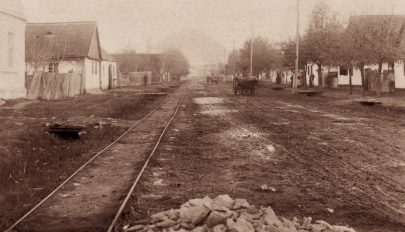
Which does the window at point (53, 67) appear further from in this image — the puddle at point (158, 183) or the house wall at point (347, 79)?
the puddle at point (158, 183)

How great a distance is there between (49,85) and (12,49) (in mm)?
3487

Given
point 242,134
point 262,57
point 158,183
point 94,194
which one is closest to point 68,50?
point 242,134

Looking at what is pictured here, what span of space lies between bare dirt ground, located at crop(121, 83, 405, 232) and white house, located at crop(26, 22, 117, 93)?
26.0 metres

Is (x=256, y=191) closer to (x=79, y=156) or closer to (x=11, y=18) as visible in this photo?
(x=79, y=156)

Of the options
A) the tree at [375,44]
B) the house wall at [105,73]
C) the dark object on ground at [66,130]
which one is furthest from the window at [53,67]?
the dark object on ground at [66,130]

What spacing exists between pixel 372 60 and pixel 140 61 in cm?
6454

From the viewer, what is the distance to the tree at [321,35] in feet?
131

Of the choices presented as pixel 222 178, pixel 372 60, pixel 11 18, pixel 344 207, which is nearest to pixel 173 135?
pixel 222 178

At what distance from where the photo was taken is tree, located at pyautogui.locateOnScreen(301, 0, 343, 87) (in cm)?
3994

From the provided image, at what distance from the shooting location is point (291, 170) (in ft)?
31.4

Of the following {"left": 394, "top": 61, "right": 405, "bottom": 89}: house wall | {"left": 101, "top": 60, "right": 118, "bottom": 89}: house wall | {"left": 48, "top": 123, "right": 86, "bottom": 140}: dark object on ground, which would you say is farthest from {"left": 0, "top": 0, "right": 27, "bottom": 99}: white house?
{"left": 394, "top": 61, "right": 405, "bottom": 89}: house wall

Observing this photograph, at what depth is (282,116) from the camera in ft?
66.9

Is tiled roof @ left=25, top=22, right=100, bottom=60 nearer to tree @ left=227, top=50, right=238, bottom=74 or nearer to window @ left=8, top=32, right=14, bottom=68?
window @ left=8, top=32, right=14, bottom=68

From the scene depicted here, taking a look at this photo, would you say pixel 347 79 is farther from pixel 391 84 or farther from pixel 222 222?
pixel 222 222
